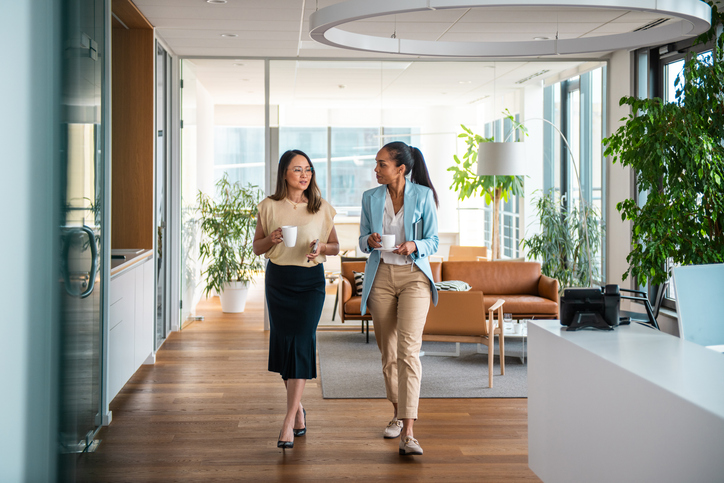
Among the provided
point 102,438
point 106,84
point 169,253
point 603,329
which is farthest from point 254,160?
point 603,329

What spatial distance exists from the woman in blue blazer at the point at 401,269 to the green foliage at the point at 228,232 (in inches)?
150

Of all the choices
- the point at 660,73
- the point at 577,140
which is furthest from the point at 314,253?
the point at 577,140

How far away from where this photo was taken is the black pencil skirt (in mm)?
3559

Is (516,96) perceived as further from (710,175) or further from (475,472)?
(475,472)

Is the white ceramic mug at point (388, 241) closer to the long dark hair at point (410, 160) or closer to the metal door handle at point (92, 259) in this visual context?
the long dark hair at point (410, 160)

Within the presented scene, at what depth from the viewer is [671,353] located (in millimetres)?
2285

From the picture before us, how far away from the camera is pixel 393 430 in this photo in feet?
12.5

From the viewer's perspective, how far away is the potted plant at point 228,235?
24.4 feet

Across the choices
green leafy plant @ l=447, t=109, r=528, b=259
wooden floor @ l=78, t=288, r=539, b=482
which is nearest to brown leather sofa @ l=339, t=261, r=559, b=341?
green leafy plant @ l=447, t=109, r=528, b=259

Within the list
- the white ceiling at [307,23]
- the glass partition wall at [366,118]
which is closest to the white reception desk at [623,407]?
the white ceiling at [307,23]

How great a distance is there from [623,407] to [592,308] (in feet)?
2.18

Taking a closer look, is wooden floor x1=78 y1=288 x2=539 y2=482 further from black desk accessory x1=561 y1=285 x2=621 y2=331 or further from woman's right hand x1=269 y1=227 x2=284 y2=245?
woman's right hand x1=269 y1=227 x2=284 y2=245

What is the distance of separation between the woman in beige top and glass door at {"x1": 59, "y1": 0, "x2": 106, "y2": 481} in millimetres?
855

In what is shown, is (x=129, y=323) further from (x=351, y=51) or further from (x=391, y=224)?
(x=351, y=51)
